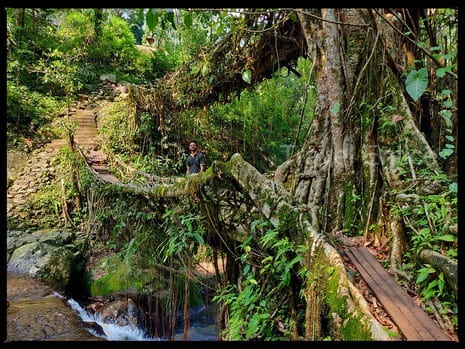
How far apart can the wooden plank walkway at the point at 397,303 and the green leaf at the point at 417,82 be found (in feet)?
3.93

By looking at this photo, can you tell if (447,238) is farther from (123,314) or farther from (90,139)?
(90,139)

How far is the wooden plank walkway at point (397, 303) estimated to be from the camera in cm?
165

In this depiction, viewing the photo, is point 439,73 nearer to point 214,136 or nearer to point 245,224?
point 245,224

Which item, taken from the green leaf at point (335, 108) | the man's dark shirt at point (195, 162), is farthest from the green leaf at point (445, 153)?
the man's dark shirt at point (195, 162)

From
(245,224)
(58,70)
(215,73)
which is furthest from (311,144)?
(58,70)

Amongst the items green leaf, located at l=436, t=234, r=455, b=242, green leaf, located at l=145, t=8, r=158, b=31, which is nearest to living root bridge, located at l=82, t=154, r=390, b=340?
green leaf, located at l=436, t=234, r=455, b=242

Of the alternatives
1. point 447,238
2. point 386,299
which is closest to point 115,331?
point 386,299

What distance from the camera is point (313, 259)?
87.7 inches

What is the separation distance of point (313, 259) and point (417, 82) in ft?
4.23

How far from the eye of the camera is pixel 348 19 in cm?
368

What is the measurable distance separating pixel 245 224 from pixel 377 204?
123 centimetres

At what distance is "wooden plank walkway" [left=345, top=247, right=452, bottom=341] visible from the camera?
1.65 metres

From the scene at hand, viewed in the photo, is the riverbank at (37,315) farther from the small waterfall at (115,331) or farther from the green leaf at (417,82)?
the green leaf at (417,82)

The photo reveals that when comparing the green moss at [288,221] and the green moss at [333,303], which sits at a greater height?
the green moss at [288,221]
